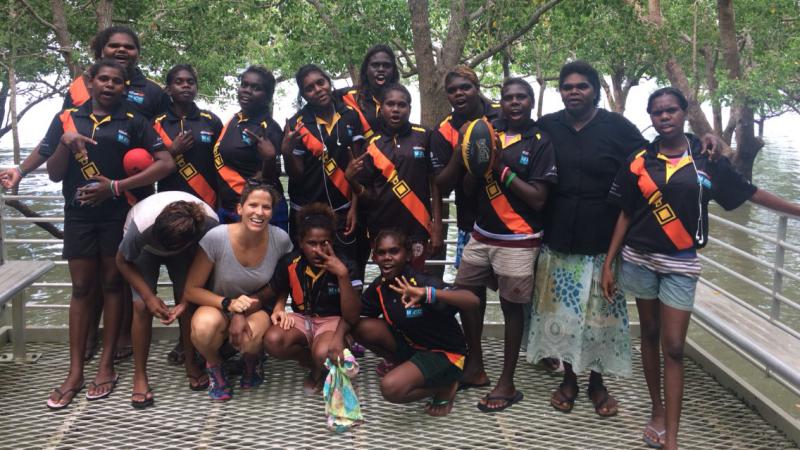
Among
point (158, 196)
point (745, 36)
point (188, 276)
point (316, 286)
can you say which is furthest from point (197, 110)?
point (745, 36)

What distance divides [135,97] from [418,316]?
2086mm

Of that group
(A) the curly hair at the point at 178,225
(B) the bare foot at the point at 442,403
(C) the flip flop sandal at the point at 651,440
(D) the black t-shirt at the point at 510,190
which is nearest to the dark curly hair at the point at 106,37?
(A) the curly hair at the point at 178,225

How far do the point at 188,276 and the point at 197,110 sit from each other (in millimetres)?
1076

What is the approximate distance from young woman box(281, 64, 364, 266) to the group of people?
1 centimetres

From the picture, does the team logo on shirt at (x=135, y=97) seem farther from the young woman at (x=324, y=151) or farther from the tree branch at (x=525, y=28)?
the tree branch at (x=525, y=28)

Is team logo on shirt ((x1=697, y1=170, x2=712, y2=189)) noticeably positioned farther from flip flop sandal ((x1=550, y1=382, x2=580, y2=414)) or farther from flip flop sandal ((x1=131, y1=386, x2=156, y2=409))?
flip flop sandal ((x1=131, y1=386, x2=156, y2=409))

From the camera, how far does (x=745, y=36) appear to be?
18266 millimetres

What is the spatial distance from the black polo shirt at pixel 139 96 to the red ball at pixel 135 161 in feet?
1.00

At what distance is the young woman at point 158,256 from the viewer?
3814mm

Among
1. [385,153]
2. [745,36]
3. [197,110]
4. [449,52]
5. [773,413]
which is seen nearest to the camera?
[773,413]

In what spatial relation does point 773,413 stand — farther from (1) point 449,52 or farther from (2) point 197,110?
(1) point 449,52

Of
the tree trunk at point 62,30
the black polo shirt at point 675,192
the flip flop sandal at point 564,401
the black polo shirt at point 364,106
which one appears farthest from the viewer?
the tree trunk at point 62,30

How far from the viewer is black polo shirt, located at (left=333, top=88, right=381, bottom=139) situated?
454 cm

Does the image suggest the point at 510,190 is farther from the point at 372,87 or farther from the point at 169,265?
the point at 169,265
